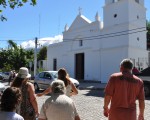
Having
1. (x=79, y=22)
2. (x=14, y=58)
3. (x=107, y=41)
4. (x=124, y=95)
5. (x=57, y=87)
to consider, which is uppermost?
(x=79, y=22)

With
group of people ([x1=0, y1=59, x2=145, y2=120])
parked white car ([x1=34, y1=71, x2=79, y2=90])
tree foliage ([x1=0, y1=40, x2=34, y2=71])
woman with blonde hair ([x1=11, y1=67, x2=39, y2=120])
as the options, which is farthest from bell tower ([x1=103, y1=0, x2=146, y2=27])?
woman with blonde hair ([x1=11, y1=67, x2=39, y2=120])

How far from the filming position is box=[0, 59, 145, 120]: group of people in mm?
3482

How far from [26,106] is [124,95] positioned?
1887mm

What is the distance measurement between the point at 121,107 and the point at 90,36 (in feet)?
91.3

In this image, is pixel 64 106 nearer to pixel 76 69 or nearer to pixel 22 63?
pixel 76 69

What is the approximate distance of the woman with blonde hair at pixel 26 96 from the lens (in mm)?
5957

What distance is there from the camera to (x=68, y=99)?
Answer: 4.52 meters

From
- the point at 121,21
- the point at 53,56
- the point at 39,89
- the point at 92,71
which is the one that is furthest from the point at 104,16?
the point at 39,89

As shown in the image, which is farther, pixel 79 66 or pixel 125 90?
pixel 79 66

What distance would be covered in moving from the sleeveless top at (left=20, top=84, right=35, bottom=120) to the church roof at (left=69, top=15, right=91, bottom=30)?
92.0ft

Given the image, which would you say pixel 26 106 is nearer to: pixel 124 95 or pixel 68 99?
pixel 68 99

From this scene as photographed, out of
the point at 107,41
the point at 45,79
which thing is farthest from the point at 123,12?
the point at 45,79

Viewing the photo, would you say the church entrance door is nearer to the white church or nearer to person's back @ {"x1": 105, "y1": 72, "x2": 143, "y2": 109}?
the white church

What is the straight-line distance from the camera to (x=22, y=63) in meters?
49.3
